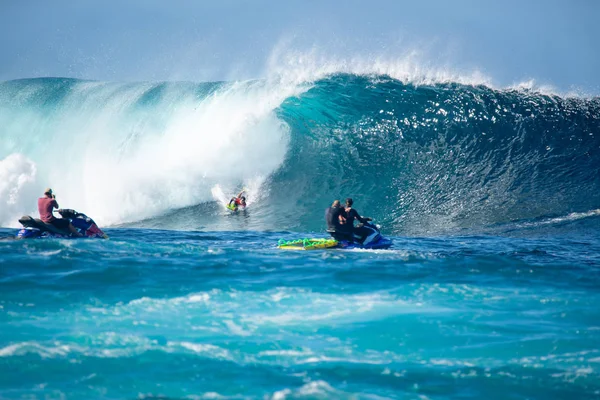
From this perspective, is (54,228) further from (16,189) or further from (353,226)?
(16,189)

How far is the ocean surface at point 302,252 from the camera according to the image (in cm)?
807

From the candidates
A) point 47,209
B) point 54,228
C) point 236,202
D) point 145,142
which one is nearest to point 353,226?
point 54,228

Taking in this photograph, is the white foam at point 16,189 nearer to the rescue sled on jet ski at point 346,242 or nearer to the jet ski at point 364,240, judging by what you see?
the rescue sled on jet ski at point 346,242

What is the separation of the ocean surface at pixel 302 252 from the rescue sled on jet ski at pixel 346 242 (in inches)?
19.9

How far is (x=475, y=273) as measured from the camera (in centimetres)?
1303

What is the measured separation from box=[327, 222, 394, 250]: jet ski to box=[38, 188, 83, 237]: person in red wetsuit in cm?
667

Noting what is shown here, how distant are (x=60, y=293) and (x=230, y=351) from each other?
4.01m

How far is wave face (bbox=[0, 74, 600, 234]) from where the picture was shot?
2188 centimetres

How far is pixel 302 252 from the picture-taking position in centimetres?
1518

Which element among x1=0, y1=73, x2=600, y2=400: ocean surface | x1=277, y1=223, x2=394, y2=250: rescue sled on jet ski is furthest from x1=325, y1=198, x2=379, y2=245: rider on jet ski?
x1=0, y1=73, x2=600, y2=400: ocean surface

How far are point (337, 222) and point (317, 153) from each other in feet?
32.5

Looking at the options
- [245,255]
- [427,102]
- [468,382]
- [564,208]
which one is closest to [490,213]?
[564,208]

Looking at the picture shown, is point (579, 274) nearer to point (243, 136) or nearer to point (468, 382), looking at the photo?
point (468, 382)

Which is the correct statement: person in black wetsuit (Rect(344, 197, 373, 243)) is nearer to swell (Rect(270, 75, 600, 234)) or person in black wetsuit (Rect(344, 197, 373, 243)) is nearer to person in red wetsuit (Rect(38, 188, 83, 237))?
swell (Rect(270, 75, 600, 234))
